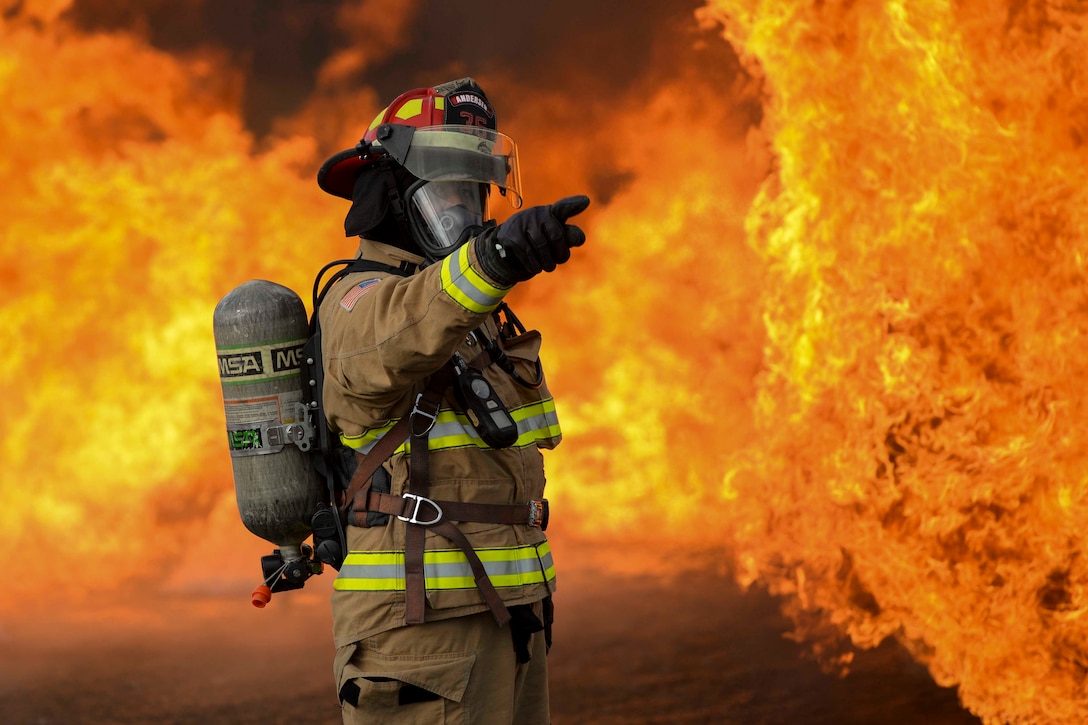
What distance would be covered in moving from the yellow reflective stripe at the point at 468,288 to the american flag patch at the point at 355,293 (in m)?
0.37

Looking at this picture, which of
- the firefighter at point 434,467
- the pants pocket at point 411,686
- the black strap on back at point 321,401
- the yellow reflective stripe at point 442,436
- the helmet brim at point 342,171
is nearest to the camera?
the firefighter at point 434,467

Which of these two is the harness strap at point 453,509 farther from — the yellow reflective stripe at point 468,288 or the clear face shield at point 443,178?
the clear face shield at point 443,178

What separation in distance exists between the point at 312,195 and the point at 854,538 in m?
5.05

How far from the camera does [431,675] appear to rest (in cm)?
297

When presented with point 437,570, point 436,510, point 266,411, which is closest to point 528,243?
point 436,510

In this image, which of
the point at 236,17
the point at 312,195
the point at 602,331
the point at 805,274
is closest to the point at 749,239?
the point at 805,274

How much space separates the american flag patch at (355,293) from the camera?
9.80ft

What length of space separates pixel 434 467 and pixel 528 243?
82 cm

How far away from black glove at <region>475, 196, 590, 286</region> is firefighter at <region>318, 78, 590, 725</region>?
0.03 m

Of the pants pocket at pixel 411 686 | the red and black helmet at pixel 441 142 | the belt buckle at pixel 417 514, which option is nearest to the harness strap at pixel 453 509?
the belt buckle at pixel 417 514

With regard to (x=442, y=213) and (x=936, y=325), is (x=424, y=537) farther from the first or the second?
(x=936, y=325)

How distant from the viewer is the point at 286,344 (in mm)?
3324

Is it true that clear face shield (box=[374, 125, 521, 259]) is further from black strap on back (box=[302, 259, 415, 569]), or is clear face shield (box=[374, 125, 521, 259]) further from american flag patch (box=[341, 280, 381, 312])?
american flag patch (box=[341, 280, 381, 312])

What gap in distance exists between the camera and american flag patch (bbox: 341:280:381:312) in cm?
299
